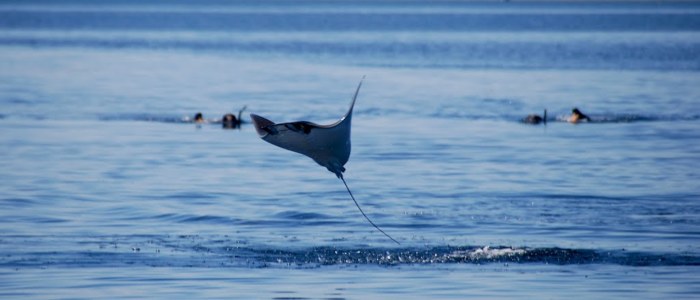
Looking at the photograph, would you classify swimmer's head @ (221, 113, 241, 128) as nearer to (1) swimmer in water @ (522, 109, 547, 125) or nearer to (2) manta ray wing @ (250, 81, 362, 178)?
(1) swimmer in water @ (522, 109, 547, 125)

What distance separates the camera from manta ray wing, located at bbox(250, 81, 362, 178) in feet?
52.3

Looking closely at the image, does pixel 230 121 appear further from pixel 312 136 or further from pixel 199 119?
pixel 312 136

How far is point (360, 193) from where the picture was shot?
25859 millimetres

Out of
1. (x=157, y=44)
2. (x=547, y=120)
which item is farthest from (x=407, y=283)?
(x=157, y=44)

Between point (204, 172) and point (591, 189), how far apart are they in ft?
26.4

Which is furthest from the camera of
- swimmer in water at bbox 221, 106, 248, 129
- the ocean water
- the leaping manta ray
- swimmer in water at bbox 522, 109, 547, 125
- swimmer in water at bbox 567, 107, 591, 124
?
swimmer in water at bbox 522, 109, 547, 125

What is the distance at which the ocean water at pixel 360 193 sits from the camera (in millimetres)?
17797

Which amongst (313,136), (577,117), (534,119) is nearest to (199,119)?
(534,119)

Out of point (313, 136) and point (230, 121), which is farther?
point (230, 121)

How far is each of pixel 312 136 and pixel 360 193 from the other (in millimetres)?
9782

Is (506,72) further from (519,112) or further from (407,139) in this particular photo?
(407,139)

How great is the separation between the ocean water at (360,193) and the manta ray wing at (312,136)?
1664mm

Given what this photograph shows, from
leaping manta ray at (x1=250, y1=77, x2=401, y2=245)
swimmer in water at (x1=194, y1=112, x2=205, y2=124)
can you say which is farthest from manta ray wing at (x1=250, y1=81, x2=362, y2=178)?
swimmer in water at (x1=194, y1=112, x2=205, y2=124)

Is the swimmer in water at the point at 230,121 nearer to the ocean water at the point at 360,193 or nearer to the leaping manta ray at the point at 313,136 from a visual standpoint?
the ocean water at the point at 360,193
